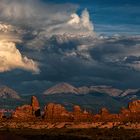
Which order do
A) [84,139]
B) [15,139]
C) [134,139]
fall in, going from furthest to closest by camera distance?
[134,139] < [84,139] < [15,139]

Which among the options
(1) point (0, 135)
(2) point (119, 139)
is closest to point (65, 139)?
(2) point (119, 139)

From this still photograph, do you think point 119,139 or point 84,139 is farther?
point 119,139

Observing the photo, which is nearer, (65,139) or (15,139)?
(15,139)

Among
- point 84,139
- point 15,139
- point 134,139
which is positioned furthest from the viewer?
point 134,139

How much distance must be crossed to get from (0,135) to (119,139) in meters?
81.7

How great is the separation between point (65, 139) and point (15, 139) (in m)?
68.4

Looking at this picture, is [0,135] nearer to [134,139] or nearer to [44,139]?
[44,139]

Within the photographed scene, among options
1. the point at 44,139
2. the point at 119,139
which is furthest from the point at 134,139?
the point at 44,139

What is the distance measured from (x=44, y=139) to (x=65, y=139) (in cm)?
501

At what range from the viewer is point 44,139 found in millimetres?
117312

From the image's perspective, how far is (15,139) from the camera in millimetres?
48938

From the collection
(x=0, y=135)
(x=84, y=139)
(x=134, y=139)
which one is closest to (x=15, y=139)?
(x=0, y=135)

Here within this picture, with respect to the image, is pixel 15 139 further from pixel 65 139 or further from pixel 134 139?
pixel 134 139

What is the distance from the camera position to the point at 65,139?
11656cm
